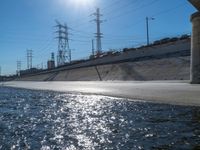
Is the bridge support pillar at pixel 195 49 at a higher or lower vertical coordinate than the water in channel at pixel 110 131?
higher

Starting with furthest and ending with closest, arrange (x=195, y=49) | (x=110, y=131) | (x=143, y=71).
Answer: (x=143, y=71) < (x=195, y=49) < (x=110, y=131)

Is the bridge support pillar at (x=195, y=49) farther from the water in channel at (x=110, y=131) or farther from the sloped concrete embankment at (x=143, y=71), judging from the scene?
the water in channel at (x=110, y=131)

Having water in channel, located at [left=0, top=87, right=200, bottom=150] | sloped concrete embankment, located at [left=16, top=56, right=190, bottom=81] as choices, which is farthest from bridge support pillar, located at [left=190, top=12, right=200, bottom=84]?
water in channel, located at [left=0, top=87, right=200, bottom=150]

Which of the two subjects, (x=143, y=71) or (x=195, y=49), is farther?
(x=143, y=71)

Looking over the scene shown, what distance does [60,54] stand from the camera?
130 metres

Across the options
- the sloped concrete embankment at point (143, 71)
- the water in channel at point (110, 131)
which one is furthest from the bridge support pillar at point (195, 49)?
the water in channel at point (110, 131)

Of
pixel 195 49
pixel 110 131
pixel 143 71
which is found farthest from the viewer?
pixel 143 71

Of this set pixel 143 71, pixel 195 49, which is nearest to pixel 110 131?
pixel 195 49

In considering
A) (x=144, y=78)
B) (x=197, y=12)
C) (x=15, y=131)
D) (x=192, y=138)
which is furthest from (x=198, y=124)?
(x=144, y=78)

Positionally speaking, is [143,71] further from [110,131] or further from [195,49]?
[110,131]

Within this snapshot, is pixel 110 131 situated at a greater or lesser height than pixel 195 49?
lesser

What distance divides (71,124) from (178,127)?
493cm

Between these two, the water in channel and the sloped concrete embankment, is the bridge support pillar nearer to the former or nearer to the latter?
the sloped concrete embankment

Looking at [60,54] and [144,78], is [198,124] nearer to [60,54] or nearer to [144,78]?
[144,78]
